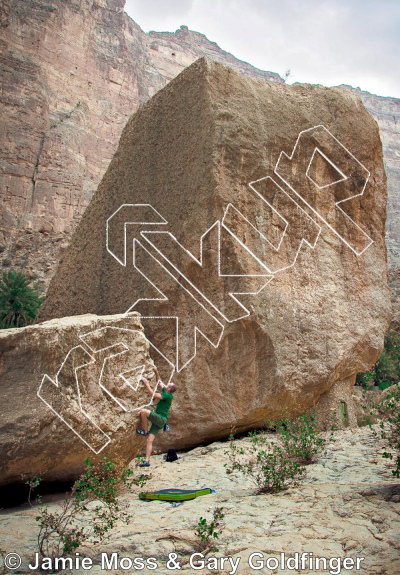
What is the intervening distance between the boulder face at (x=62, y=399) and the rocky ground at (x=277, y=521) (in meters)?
0.31

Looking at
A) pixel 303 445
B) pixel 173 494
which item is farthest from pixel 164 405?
pixel 303 445

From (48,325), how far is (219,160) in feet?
7.07

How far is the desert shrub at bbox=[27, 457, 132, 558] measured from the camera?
2.38m

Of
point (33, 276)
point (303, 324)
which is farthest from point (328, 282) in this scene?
point (33, 276)

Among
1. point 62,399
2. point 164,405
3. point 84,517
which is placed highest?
point 62,399

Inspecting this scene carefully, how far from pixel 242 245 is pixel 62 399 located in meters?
2.14

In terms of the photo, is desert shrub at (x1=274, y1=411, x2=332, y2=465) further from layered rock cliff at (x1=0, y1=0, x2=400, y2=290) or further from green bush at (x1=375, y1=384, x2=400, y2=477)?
layered rock cliff at (x1=0, y1=0, x2=400, y2=290)

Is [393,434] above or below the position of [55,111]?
below

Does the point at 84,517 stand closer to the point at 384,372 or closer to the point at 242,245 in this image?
the point at 242,245

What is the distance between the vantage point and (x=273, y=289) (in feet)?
15.0

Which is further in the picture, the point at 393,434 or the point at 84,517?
the point at 393,434

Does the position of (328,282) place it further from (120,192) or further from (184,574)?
(184,574)

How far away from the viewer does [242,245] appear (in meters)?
4.54

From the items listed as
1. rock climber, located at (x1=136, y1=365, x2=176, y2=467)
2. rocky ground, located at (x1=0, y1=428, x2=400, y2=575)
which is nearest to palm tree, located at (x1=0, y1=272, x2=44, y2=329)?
rock climber, located at (x1=136, y1=365, x2=176, y2=467)
